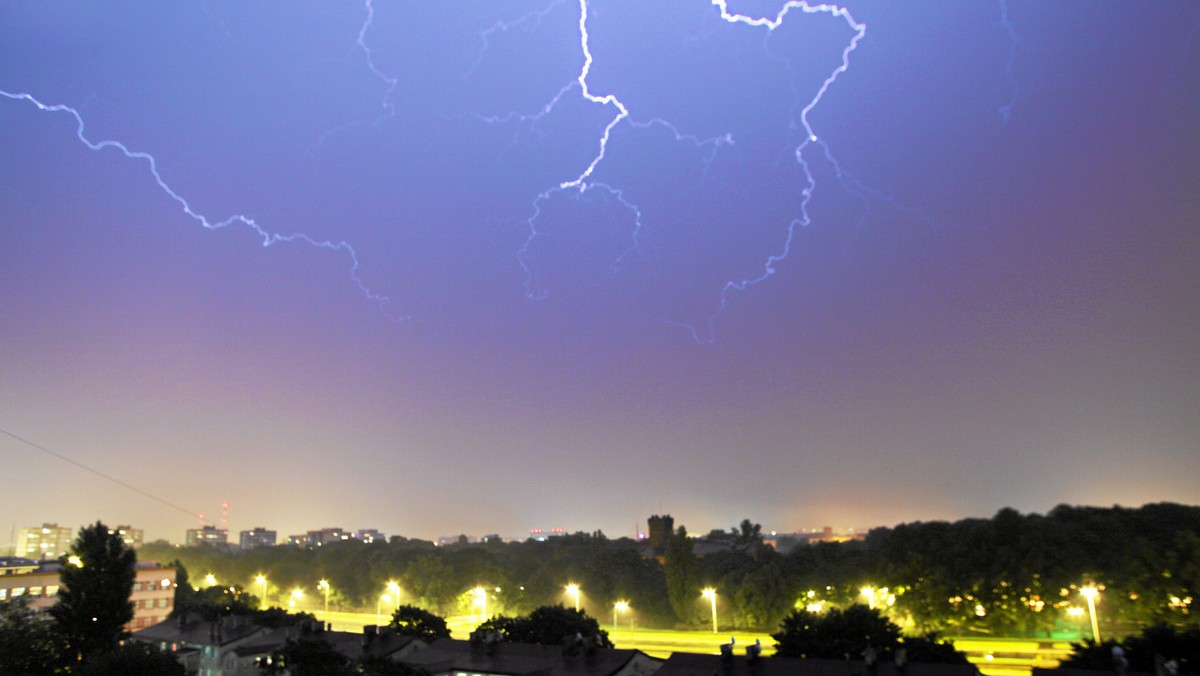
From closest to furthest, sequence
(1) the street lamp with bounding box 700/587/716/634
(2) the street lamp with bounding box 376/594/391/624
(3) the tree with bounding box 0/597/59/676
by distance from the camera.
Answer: (3) the tree with bounding box 0/597/59/676, (1) the street lamp with bounding box 700/587/716/634, (2) the street lamp with bounding box 376/594/391/624

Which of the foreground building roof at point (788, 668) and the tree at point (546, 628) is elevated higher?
the tree at point (546, 628)

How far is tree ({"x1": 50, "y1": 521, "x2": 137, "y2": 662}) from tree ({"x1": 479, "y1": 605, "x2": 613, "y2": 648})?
15970 mm

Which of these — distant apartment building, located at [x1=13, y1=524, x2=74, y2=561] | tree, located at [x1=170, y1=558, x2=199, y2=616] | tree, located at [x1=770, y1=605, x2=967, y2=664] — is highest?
distant apartment building, located at [x1=13, y1=524, x2=74, y2=561]

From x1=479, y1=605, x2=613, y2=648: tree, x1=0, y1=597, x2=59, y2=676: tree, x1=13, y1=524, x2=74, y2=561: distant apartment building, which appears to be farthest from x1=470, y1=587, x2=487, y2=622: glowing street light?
x1=13, y1=524, x2=74, y2=561: distant apartment building

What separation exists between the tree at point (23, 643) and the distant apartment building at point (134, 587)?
22.2m

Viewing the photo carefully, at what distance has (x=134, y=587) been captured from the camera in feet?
168

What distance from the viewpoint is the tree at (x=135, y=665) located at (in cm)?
2502

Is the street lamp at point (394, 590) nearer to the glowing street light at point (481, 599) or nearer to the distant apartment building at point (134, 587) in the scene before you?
the glowing street light at point (481, 599)

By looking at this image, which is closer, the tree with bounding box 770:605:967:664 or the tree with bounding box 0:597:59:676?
the tree with bounding box 770:605:967:664

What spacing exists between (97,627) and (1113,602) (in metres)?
44.4

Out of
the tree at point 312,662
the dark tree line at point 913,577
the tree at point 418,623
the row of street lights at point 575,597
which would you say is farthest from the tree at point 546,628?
the dark tree line at point 913,577

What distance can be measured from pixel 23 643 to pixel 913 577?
37.5 metres

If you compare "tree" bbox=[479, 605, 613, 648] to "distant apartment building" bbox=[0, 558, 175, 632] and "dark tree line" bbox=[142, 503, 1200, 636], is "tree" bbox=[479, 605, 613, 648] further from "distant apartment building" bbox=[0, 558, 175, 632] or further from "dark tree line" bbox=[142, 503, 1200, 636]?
"distant apartment building" bbox=[0, 558, 175, 632]

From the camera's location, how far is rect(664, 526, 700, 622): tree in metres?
47.7
